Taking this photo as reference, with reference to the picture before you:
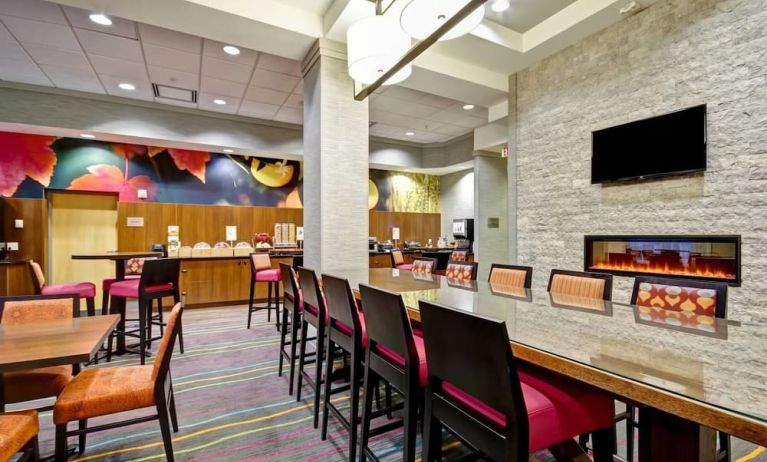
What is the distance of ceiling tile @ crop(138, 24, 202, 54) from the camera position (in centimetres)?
366

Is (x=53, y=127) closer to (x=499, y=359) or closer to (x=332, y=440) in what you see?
(x=332, y=440)

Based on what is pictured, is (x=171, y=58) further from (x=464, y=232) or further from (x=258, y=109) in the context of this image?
(x=464, y=232)

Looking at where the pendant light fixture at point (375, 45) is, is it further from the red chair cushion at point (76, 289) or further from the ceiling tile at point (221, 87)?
the red chair cushion at point (76, 289)

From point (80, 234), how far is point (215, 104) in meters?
3.24

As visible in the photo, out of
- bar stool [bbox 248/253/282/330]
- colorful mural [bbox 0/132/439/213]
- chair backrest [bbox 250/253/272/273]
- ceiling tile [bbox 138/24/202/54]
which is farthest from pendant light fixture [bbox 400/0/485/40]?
colorful mural [bbox 0/132/439/213]

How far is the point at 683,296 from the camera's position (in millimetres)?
1856

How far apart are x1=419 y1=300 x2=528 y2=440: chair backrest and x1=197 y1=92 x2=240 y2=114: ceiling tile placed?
17.6ft

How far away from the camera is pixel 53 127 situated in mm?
5031

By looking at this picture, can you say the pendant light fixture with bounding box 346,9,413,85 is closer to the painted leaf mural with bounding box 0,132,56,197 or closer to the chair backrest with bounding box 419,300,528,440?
the chair backrest with bounding box 419,300,528,440

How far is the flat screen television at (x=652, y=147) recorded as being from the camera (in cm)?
302

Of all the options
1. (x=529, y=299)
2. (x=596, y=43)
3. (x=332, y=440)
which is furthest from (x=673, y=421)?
(x=596, y=43)

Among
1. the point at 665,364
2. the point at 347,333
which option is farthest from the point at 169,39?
the point at 665,364

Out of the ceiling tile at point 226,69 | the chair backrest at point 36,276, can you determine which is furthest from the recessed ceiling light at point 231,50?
the chair backrest at point 36,276

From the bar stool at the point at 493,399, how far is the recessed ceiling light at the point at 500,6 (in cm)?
352
